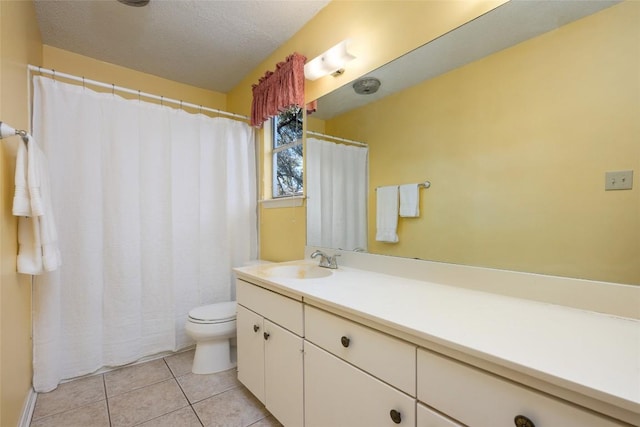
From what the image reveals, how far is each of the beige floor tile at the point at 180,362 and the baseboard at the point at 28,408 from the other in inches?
28.2

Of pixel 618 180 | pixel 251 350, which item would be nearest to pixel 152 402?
pixel 251 350

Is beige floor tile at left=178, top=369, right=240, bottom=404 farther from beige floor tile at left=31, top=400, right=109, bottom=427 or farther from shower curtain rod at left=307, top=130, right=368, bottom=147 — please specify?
shower curtain rod at left=307, top=130, right=368, bottom=147

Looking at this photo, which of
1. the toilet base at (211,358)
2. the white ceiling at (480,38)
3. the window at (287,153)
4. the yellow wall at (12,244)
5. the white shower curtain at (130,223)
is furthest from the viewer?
the window at (287,153)

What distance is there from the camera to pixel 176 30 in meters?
2.10

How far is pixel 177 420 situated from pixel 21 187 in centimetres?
140

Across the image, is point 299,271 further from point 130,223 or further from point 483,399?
point 130,223

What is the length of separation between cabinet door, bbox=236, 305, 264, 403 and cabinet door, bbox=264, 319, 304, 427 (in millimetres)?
58

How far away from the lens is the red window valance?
199 centimetres

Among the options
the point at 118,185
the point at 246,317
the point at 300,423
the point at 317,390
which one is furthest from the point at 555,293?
the point at 118,185

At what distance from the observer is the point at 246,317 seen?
5.32 ft

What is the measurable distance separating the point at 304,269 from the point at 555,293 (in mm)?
1237

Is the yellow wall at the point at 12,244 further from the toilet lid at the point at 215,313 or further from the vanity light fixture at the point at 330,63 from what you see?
the vanity light fixture at the point at 330,63

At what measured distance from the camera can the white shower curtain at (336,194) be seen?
1682mm

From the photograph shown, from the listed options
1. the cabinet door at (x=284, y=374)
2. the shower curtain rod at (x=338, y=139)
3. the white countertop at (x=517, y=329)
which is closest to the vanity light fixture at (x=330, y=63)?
the shower curtain rod at (x=338, y=139)
